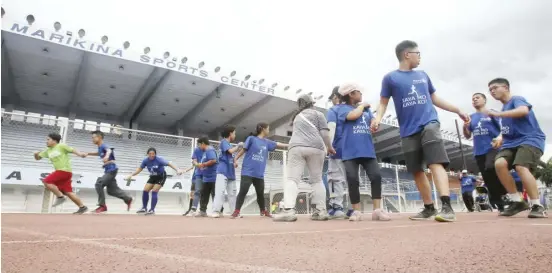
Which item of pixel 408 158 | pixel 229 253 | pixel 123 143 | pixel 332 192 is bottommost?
pixel 229 253

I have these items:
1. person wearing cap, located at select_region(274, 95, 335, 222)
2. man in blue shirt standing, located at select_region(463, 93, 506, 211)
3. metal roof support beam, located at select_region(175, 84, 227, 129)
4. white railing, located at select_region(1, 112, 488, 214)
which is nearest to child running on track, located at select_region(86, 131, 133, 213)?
white railing, located at select_region(1, 112, 488, 214)

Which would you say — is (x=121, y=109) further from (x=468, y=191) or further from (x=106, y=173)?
(x=468, y=191)

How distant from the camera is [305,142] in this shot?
141 inches

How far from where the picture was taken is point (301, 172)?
140 inches

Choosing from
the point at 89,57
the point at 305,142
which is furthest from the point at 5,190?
the point at 305,142

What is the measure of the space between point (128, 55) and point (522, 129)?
13353 millimetres

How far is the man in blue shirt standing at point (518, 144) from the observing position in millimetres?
3248

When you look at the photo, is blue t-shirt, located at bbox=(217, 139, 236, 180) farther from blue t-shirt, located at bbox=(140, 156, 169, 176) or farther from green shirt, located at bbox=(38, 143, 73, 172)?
green shirt, located at bbox=(38, 143, 73, 172)

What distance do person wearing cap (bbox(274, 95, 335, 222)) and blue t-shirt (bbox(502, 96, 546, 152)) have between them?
1.83 metres

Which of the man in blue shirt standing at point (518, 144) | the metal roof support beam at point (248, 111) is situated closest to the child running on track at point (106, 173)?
the man in blue shirt standing at point (518, 144)

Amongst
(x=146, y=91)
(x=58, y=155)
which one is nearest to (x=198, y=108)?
(x=146, y=91)

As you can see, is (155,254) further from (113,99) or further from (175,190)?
(113,99)

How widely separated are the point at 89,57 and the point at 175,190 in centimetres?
734

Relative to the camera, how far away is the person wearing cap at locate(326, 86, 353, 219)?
399cm
